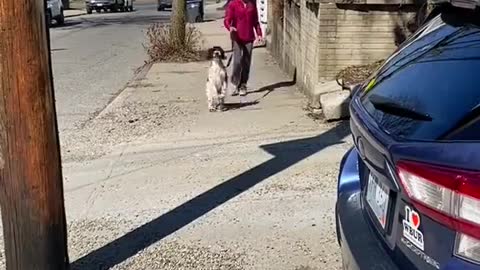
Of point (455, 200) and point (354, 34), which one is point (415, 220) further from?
point (354, 34)

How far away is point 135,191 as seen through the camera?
19.5 ft

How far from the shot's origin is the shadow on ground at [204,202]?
4625 millimetres

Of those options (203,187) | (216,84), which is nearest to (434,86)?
(203,187)

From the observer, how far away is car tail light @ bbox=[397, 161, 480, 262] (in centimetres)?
197

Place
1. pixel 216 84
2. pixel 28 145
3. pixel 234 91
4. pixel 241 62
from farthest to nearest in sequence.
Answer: pixel 234 91 → pixel 241 62 → pixel 216 84 → pixel 28 145

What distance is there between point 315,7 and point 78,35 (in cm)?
1773

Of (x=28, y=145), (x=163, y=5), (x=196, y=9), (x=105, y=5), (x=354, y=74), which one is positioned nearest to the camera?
(x=28, y=145)

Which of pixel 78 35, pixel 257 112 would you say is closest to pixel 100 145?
pixel 257 112

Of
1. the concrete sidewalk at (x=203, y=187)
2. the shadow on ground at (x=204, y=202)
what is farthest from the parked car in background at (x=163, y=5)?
the shadow on ground at (x=204, y=202)

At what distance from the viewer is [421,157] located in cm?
213

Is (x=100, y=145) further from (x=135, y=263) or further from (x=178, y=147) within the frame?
(x=135, y=263)

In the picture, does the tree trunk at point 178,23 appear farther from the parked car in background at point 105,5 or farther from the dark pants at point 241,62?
the parked car in background at point 105,5

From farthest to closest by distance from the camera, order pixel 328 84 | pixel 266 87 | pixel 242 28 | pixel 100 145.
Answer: pixel 266 87 → pixel 242 28 → pixel 328 84 → pixel 100 145

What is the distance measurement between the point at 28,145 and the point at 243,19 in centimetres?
741
